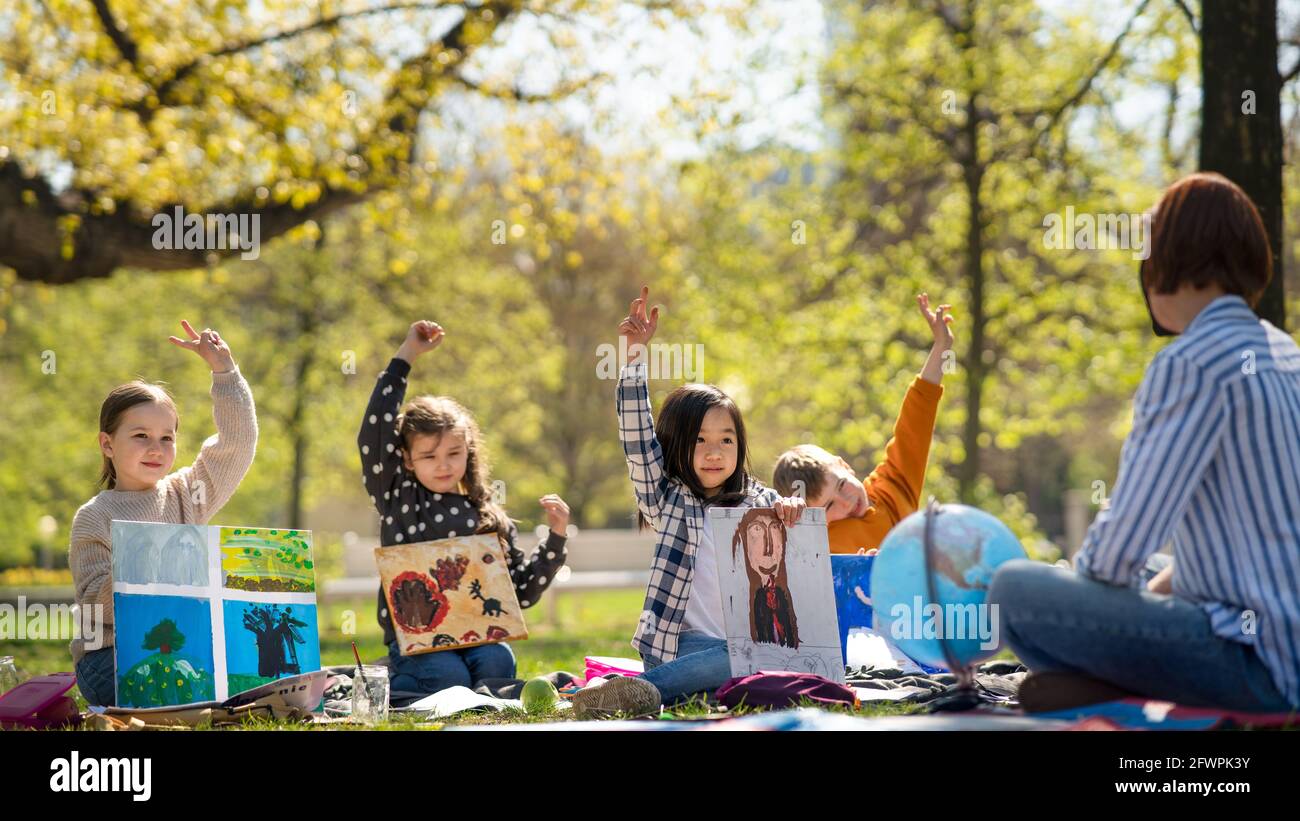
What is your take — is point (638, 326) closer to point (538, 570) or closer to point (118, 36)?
point (538, 570)

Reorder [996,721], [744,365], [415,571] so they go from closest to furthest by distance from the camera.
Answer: [996,721]
[415,571]
[744,365]

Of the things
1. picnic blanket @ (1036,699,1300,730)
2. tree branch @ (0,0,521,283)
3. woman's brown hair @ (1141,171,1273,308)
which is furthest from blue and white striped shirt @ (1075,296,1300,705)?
tree branch @ (0,0,521,283)

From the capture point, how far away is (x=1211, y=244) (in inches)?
145

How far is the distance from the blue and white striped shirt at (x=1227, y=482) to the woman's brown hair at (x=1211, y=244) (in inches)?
8.7

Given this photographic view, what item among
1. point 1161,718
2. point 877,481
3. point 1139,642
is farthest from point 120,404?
point 1161,718

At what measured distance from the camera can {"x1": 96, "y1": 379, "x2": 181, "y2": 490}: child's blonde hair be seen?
5344mm

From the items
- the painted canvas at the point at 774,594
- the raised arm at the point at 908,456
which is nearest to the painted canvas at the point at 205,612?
the painted canvas at the point at 774,594

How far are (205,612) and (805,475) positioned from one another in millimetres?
3006

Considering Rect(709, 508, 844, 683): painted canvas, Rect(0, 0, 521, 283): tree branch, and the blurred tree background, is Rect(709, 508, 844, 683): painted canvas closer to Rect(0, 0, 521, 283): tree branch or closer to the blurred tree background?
the blurred tree background

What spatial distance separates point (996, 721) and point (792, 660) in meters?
1.65

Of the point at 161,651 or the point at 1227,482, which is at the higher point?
the point at 1227,482

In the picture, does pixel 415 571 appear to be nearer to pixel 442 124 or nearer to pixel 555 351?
pixel 442 124

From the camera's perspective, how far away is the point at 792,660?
5.14 metres
